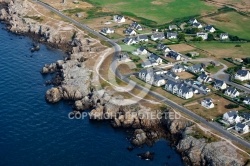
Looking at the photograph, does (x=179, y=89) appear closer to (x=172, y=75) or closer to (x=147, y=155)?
(x=172, y=75)

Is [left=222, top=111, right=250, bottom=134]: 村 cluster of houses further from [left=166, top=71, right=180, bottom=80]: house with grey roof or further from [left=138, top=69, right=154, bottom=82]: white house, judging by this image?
[left=138, top=69, right=154, bottom=82]: white house

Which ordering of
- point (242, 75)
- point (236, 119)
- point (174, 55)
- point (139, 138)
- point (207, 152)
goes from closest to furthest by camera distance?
point (207, 152) → point (139, 138) → point (236, 119) → point (242, 75) → point (174, 55)

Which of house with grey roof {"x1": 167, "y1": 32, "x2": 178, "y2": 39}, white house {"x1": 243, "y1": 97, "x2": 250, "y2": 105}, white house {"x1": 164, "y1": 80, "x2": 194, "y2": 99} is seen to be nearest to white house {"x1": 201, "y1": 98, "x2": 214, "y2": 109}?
white house {"x1": 164, "y1": 80, "x2": 194, "y2": 99}

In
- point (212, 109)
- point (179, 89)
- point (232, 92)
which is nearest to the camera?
point (212, 109)

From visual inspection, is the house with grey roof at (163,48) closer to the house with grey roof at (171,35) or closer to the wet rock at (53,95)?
the house with grey roof at (171,35)

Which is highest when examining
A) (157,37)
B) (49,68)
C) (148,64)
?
(157,37)

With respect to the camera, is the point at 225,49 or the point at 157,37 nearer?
the point at 225,49

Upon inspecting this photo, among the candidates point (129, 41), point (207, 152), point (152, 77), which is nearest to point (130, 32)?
point (129, 41)

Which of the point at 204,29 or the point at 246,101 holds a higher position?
the point at 204,29
